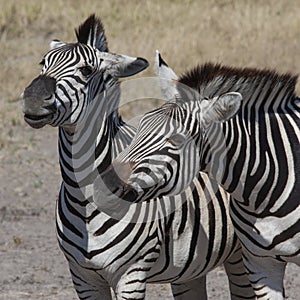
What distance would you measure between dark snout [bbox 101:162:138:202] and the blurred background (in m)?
2.55

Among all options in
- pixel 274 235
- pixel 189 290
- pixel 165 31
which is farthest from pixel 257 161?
pixel 165 31

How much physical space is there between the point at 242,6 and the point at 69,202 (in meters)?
13.5

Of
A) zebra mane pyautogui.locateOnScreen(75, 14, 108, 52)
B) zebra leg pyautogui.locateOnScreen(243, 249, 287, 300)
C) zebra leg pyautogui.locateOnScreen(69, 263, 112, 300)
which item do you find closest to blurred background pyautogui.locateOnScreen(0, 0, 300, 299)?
zebra leg pyautogui.locateOnScreen(69, 263, 112, 300)

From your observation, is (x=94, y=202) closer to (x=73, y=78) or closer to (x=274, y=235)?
(x=73, y=78)

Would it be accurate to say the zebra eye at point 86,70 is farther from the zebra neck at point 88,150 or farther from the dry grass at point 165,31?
the dry grass at point 165,31

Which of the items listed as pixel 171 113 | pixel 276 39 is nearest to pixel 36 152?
pixel 276 39

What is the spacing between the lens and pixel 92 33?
5.52 meters

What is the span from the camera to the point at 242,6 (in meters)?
18.5

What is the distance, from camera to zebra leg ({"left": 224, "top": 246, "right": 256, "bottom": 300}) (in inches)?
242

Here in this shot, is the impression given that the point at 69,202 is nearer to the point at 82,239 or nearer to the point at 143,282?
the point at 82,239

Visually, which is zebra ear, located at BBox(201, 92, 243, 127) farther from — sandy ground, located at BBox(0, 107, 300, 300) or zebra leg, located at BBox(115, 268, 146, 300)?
sandy ground, located at BBox(0, 107, 300, 300)

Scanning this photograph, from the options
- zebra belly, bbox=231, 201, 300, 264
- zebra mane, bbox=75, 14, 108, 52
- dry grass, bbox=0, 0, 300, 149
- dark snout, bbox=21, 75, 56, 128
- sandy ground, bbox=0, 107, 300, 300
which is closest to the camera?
dark snout, bbox=21, 75, 56, 128

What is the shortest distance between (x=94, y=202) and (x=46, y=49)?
37.1ft

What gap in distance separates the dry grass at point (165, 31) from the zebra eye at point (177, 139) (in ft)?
27.6
